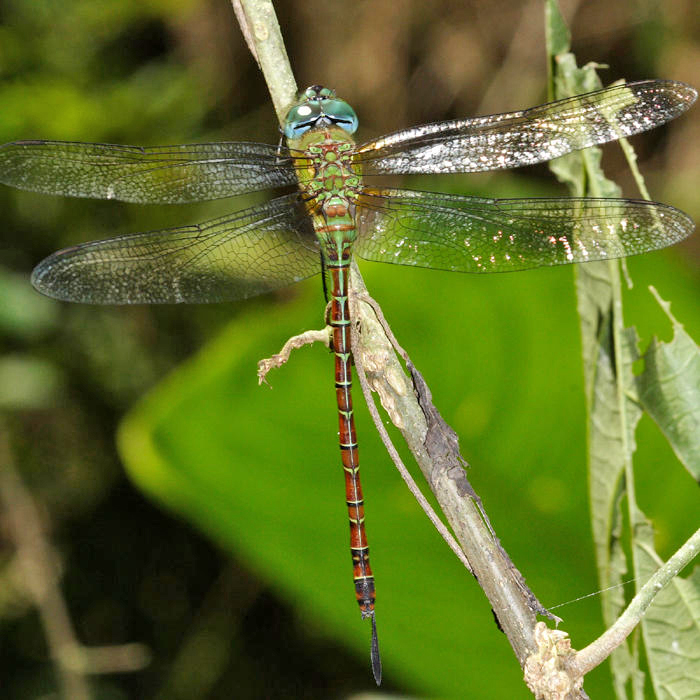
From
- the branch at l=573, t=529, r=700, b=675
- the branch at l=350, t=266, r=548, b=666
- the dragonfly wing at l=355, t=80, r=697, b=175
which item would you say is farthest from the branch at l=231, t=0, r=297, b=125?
the branch at l=573, t=529, r=700, b=675

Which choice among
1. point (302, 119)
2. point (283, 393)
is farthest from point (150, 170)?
point (283, 393)

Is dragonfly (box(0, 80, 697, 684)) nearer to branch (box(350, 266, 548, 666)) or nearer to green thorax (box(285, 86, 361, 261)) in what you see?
green thorax (box(285, 86, 361, 261))

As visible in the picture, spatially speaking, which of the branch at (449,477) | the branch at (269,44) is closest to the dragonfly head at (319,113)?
the branch at (269,44)

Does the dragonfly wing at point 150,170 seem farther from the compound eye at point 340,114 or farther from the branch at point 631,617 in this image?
the branch at point 631,617

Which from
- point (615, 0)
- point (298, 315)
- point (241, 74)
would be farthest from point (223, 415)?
point (615, 0)

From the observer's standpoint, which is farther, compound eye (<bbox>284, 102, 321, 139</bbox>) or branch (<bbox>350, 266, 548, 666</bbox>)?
compound eye (<bbox>284, 102, 321, 139</bbox>)

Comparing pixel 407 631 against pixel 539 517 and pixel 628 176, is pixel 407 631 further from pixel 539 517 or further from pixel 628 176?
pixel 628 176

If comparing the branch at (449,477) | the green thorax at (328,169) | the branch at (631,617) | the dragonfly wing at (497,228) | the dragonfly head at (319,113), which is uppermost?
the dragonfly head at (319,113)
